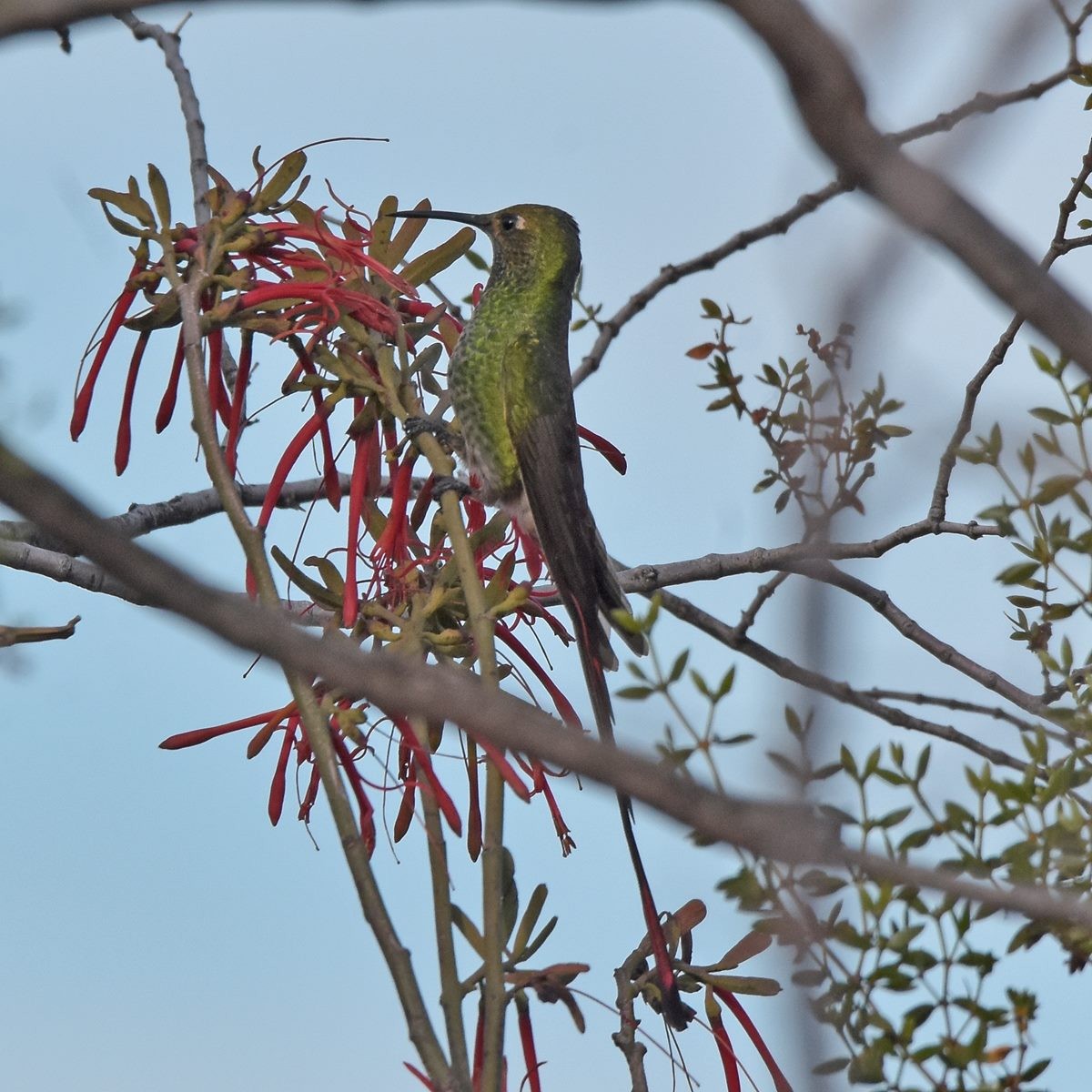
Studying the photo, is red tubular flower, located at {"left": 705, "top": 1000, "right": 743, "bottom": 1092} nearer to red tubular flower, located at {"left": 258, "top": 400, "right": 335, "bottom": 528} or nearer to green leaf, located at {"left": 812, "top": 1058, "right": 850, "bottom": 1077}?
green leaf, located at {"left": 812, "top": 1058, "right": 850, "bottom": 1077}

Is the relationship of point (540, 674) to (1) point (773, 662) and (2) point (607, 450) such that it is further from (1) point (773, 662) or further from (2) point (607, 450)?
(1) point (773, 662)

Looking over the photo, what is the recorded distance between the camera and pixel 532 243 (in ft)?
14.5

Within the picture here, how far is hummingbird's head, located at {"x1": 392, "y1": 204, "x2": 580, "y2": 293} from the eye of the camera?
439 centimetres

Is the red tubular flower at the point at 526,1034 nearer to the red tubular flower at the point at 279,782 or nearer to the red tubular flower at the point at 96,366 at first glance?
the red tubular flower at the point at 279,782

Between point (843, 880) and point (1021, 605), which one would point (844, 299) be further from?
point (1021, 605)

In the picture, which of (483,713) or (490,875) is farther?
(490,875)

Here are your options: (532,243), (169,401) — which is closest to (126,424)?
(169,401)

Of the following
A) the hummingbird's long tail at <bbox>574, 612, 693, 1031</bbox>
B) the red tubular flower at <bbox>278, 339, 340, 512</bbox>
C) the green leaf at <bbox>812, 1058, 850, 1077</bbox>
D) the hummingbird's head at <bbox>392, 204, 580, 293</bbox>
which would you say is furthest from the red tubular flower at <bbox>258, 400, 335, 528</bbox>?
Answer: the hummingbird's head at <bbox>392, 204, 580, 293</bbox>

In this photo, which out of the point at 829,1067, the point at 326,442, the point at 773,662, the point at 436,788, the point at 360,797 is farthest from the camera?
the point at 773,662

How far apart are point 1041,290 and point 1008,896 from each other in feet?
1.21

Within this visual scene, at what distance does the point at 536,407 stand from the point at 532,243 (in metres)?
0.70

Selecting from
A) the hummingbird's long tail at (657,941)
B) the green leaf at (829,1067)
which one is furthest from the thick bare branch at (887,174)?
the hummingbird's long tail at (657,941)

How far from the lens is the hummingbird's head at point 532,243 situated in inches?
173

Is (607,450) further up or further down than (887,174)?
further up
